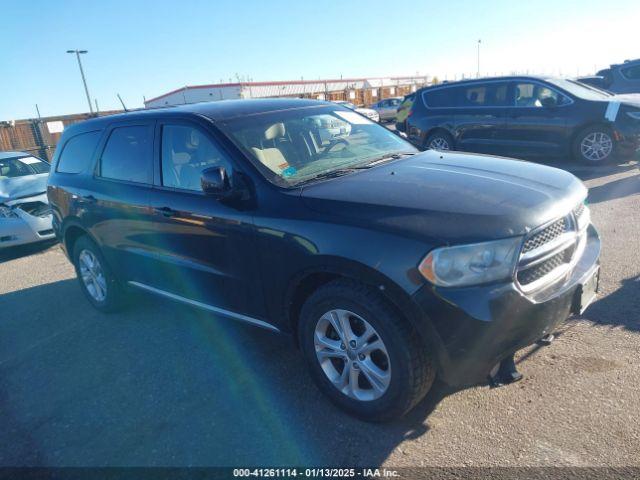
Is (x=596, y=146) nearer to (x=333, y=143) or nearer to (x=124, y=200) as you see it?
(x=333, y=143)

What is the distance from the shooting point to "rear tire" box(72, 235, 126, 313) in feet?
15.2

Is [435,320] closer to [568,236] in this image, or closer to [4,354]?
[568,236]

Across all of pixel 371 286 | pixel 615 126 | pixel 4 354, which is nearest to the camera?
pixel 371 286

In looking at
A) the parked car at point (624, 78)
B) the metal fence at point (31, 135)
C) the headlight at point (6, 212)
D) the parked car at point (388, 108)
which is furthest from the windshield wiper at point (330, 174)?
the parked car at point (388, 108)

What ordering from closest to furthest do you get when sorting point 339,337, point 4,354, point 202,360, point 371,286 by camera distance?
point 371,286, point 339,337, point 202,360, point 4,354

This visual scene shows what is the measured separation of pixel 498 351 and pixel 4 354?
4.12 meters

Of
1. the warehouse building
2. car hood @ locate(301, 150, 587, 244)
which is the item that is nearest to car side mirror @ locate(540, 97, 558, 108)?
car hood @ locate(301, 150, 587, 244)

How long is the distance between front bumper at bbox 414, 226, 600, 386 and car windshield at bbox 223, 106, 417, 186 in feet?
4.18

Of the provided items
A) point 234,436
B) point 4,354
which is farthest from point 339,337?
point 4,354

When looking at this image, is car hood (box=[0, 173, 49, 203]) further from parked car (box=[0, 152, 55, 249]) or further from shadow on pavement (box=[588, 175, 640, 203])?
shadow on pavement (box=[588, 175, 640, 203])

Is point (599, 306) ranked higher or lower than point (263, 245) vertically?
lower

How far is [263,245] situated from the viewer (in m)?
2.98

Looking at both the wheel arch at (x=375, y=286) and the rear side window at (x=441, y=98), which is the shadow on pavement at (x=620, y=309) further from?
the rear side window at (x=441, y=98)

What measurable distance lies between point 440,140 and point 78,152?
7.26 meters
